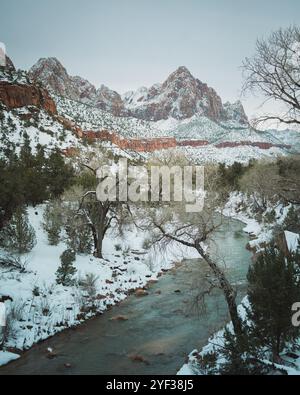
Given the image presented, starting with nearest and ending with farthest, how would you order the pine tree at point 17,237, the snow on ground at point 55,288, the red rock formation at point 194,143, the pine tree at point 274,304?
the pine tree at point 274,304 → the snow on ground at point 55,288 → the pine tree at point 17,237 → the red rock formation at point 194,143

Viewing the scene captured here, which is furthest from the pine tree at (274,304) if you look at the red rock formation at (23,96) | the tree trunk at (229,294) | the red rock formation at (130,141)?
the red rock formation at (130,141)

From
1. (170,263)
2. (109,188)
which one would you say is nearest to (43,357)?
(109,188)

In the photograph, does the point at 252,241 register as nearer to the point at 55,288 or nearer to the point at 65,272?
the point at 65,272

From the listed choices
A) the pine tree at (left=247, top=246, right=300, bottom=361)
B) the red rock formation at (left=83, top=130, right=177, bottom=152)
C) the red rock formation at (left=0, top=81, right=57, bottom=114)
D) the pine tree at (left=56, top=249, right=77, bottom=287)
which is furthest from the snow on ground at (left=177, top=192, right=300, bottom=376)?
the red rock formation at (left=83, top=130, right=177, bottom=152)

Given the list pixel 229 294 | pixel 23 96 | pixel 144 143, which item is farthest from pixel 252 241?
pixel 144 143

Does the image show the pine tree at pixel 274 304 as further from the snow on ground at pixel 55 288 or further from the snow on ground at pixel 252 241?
the snow on ground at pixel 55 288
